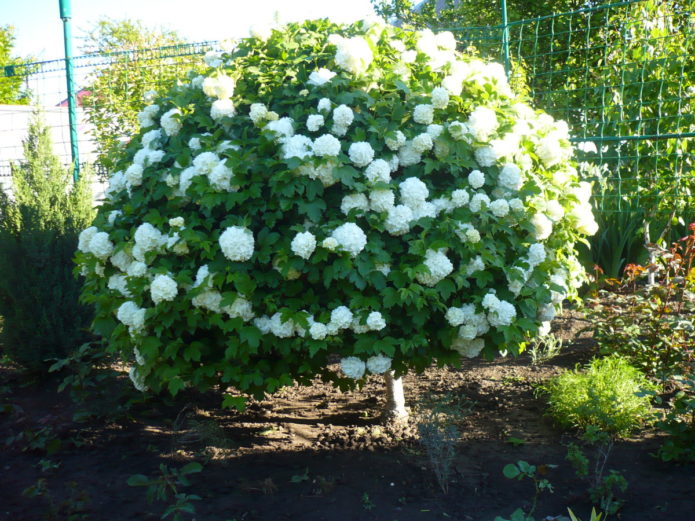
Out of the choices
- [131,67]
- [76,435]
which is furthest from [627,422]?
[131,67]

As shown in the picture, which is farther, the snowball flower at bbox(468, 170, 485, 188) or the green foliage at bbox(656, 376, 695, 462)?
the green foliage at bbox(656, 376, 695, 462)

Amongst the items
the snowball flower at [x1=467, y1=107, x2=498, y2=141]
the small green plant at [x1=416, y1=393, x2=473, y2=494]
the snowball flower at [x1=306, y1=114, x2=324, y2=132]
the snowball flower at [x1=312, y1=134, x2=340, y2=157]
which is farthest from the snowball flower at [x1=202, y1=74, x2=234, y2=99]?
the small green plant at [x1=416, y1=393, x2=473, y2=494]

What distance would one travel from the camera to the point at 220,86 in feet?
10.1

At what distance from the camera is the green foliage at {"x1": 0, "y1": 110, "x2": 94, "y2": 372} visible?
4656 millimetres

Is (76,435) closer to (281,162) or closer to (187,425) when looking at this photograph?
(187,425)

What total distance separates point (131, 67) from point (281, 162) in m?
5.41

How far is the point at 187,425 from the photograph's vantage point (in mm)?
3877

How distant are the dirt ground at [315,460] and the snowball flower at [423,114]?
53.8 inches

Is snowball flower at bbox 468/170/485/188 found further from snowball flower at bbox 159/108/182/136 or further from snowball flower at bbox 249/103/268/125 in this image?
snowball flower at bbox 159/108/182/136

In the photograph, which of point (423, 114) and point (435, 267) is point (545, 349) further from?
point (423, 114)

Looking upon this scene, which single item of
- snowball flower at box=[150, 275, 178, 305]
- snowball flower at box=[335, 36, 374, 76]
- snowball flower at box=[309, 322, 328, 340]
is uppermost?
snowball flower at box=[335, 36, 374, 76]

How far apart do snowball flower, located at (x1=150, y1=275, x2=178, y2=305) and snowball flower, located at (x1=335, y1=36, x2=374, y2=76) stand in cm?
119

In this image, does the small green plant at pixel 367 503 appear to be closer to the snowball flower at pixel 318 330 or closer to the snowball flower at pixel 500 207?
the snowball flower at pixel 318 330

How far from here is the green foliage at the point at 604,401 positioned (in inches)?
133
